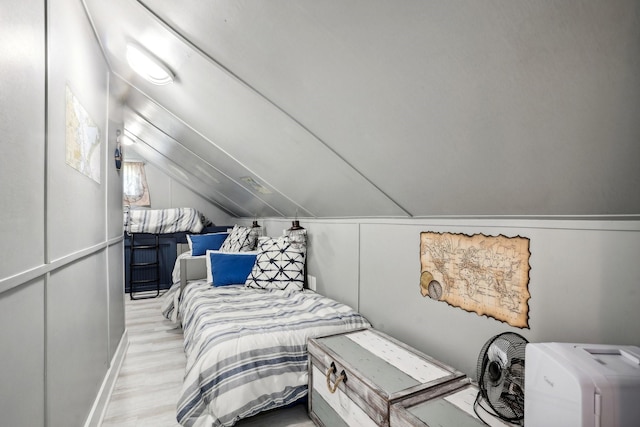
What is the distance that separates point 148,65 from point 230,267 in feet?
5.41

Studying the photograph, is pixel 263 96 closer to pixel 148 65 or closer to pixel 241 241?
pixel 148 65

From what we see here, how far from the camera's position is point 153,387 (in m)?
1.94

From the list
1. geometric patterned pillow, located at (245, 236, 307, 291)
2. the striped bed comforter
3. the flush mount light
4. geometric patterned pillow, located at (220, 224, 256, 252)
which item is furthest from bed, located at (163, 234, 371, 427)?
the flush mount light

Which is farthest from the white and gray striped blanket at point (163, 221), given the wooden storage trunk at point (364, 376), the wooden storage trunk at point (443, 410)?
the wooden storage trunk at point (443, 410)

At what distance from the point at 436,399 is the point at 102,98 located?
8.06ft

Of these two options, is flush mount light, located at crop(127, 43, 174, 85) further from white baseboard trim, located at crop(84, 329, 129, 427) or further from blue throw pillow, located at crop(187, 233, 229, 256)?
blue throw pillow, located at crop(187, 233, 229, 256)

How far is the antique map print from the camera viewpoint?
109 cm

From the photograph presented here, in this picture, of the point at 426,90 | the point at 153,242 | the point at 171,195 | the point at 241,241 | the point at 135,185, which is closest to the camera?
the point at 426,90

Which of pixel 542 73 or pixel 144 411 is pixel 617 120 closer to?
pixel 542 73

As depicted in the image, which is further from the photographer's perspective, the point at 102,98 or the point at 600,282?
the point at 102,98

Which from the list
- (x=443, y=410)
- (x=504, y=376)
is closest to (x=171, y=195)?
(x=443, y=410)

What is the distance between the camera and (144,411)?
1.70m

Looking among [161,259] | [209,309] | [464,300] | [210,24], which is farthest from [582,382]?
[161,259]

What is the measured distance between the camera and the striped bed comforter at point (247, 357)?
138 centimetres
